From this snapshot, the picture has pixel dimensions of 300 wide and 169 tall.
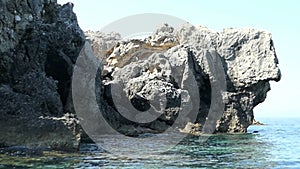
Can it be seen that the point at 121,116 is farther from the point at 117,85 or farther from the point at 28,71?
the point at 28,71

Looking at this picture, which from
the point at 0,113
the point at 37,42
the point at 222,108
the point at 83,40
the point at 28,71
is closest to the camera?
the point at 0,113

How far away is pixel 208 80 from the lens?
123 ft


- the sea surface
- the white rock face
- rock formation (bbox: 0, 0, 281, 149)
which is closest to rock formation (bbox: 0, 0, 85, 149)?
rock formation (bbox: 0, 0, 281, 149)

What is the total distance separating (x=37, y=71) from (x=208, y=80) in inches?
727

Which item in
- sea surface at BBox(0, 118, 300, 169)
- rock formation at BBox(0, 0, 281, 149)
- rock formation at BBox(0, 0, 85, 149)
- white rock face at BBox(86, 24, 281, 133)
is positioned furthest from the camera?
white rock face at BBox(86, 24, 281, 133)

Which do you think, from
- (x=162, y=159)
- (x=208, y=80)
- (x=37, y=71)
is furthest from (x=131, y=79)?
(x=162, y=159)

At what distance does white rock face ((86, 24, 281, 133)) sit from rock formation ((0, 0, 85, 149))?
7774mm

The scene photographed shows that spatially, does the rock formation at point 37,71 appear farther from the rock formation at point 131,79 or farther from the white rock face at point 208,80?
the white rock face at point 208,80

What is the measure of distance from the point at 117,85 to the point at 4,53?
44.0ft

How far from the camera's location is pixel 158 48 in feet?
146

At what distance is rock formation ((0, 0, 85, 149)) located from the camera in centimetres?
1884

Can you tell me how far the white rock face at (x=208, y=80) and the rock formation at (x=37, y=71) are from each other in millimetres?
7774

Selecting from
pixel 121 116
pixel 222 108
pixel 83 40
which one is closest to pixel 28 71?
pixel 83 40

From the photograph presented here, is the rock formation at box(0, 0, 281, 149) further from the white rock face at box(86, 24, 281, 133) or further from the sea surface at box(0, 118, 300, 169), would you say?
the sea surface at box(0, 118, 300, 169)
